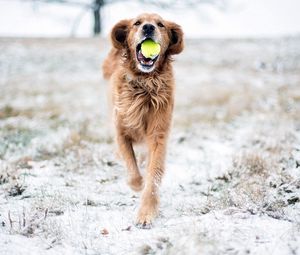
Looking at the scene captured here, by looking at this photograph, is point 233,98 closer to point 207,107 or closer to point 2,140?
point 207,107

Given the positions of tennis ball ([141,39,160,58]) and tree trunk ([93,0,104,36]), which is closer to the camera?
tennis ball ([141,39,160,58])

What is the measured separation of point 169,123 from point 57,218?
154cm

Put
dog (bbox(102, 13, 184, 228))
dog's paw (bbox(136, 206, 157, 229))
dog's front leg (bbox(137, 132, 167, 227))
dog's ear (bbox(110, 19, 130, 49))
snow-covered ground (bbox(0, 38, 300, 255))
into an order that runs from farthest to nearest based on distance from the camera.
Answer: dog's ear (bbox(110, 19, 130, 49)), dog (bbox(102, 13, 184, 228)), dog's front leg (bbox(137, 132, 167, 227)), dog's paw (bbox(136, 206, 157, 229)), snow-covered ground (bbox(0, 38, 300, 255))

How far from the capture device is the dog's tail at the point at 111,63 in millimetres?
5004

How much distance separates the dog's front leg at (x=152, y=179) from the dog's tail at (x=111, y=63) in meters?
1.35

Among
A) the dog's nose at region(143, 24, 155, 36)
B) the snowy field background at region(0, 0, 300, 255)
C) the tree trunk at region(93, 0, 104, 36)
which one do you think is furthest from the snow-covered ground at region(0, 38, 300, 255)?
the tree trunk at region(93, 0, 104, 36)

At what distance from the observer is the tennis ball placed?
4031mm

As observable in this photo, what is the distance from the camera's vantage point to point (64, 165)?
470 centimetres

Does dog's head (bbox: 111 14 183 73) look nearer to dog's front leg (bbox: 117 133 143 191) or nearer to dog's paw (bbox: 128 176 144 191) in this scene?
dog's front leg (bbox: 117 133 143 191)

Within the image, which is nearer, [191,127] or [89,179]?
[89,179]

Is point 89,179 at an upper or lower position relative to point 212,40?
upper

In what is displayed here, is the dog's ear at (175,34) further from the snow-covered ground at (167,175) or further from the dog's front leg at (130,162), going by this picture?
the snow-covered ground at (167,175)

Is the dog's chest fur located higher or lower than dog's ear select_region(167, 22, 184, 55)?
lower

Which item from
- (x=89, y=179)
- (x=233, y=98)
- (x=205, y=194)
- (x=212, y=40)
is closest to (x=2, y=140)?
(x=89, y=179)
